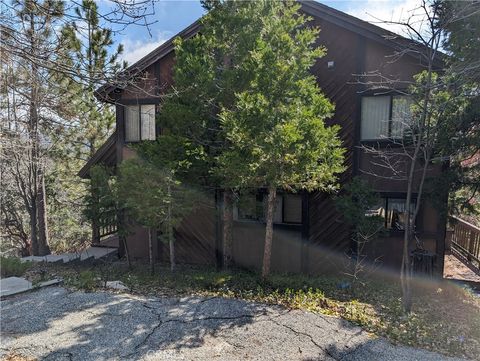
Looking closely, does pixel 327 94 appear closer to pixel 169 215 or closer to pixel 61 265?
pixel 169 215

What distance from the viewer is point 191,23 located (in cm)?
987

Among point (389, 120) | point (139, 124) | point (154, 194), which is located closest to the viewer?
point (154, 194)

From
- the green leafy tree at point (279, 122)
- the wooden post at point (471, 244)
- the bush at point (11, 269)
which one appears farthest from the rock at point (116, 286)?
the wooden post at point (471, 244)

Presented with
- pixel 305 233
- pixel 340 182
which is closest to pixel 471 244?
pixel 340 182

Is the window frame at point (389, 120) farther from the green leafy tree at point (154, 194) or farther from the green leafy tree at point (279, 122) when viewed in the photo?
the green leafy tree at point (154, 194)

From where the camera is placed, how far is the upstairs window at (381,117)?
27.1 feet

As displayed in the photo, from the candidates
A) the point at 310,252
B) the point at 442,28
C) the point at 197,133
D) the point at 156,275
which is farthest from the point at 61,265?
the point at 442,28

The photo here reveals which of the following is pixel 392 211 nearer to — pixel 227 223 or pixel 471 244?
pixel 471 244

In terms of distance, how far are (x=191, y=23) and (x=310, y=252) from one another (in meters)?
7.54

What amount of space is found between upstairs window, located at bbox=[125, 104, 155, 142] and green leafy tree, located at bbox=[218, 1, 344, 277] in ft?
15.5

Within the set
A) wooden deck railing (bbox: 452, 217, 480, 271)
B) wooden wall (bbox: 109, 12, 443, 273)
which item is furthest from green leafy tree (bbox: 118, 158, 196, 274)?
wooden deck railing (bbox: 452, 217, 480, 271)

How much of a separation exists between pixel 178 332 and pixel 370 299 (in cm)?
399

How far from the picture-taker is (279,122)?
19.8 ft

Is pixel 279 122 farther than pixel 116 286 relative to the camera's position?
No
